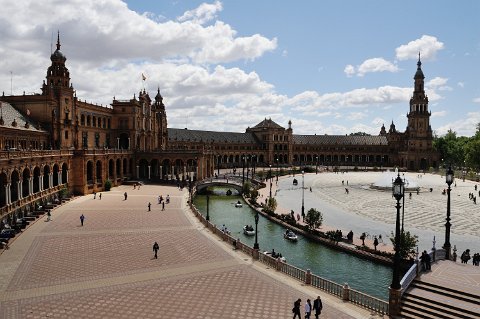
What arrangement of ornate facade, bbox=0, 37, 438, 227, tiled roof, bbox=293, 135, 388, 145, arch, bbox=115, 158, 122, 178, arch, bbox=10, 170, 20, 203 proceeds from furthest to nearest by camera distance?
1. tiled roof, bbox=293, 135, 388, 145
2. arch, bbox=115, 158, 122, 178
3. ornate facade, bbox=0, 37, 438, 227
4. arch, bbox=10, 170, 20, 203

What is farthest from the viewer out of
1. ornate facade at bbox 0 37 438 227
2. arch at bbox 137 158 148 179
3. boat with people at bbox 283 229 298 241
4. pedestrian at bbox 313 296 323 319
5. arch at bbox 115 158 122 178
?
arch at bbox 137 158 148 179

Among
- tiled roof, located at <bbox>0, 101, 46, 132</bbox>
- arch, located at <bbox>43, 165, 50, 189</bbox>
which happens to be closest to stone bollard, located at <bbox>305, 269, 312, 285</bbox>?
arch, located at <bbox>43, 165, 50, 189</bbox>

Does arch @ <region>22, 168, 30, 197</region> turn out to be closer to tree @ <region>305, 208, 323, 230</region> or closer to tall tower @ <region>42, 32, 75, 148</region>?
tall tower @ <region>42, 32, 75, 148</region>

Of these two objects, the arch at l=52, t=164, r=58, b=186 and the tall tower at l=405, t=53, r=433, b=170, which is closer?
the arch at l=52, t=164, r=58, b=186

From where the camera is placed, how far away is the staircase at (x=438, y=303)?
20141mm

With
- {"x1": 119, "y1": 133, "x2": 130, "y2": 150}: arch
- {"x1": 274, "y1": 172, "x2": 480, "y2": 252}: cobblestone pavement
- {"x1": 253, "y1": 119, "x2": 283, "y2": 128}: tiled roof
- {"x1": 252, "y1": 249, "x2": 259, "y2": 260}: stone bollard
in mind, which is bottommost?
{"x1": 274, "y1": 172, "x2": 480, "y2": 252}: cobblestone pavement

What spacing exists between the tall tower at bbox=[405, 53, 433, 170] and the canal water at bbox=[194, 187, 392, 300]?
365 ft

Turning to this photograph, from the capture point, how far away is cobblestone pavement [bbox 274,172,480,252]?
45.4 m

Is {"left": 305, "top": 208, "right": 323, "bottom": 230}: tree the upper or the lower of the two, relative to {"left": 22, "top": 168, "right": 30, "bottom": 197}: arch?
lower

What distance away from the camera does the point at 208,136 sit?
14812cm

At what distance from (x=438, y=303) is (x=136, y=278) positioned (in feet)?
56.9

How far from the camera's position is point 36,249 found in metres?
33.1

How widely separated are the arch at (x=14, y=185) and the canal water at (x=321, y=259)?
23.5 metres

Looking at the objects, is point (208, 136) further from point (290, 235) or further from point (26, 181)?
point (290, 235)
